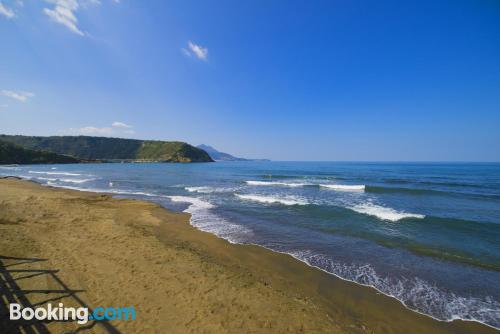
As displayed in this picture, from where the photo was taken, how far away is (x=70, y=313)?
16.3 ft

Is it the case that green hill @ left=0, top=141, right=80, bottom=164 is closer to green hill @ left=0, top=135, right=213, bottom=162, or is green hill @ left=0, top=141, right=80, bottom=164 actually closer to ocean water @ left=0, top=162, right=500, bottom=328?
green hill @ left=0, top=135, right=213, bottom=162

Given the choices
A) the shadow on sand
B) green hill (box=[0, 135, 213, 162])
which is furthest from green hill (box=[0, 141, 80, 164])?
the shadow on sand

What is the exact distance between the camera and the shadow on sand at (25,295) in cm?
443

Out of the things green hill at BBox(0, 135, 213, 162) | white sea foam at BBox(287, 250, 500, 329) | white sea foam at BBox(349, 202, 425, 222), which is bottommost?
white sea foam at BBox(287, 250, 500, 329)

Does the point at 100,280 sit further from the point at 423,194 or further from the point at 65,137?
the point at 65,137

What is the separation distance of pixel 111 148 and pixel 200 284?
184 metres

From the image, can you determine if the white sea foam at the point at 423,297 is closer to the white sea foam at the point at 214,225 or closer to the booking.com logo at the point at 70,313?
the white sea foam at the point at 214,225

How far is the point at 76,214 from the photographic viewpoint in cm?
1357

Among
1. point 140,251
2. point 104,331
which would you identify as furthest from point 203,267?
point 104,331

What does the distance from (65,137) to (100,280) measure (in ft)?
665

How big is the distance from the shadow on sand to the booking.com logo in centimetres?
9

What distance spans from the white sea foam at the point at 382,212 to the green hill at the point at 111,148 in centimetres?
13966

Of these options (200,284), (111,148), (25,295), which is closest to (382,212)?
(200,284)

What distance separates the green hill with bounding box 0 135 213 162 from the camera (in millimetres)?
147250
